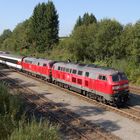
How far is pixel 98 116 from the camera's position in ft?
72.1

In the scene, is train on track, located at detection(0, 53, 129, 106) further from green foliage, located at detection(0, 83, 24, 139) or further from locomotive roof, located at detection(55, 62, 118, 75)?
green foliage, located at detection(0, 83, 24, 139)

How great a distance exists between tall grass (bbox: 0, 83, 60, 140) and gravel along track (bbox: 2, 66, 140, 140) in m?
4.83

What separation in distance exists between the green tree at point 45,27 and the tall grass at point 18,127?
2374 inches

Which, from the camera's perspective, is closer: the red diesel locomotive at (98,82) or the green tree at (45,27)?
the red diesel locomotive at (98,82)

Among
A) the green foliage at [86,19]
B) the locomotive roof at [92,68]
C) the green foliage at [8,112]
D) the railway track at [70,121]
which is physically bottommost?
the railway track at [70,121]

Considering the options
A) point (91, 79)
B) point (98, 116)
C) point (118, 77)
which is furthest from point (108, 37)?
point (98, 116)

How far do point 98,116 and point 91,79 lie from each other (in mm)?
4976

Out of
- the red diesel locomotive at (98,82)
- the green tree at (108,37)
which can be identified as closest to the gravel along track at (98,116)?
the red diesel locomotive at (98,82)

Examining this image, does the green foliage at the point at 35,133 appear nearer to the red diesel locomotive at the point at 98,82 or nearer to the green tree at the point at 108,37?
the red diesel locomotive at the point at 98,82

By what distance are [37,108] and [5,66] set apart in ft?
139

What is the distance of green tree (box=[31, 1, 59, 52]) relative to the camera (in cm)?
7975

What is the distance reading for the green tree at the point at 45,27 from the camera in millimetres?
79750

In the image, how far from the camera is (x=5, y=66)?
66125 mm

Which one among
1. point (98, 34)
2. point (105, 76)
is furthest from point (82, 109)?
point (98, 34)
